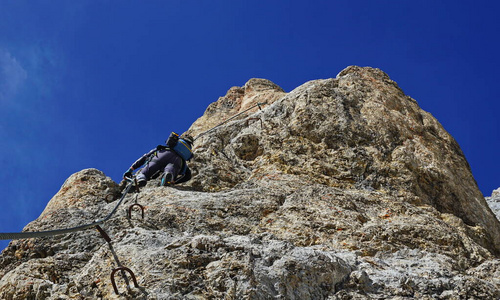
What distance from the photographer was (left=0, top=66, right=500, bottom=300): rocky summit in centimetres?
668

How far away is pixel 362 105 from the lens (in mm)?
14656

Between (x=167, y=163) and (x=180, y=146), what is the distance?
54 centimetres

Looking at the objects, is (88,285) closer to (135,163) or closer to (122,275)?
(122,275)

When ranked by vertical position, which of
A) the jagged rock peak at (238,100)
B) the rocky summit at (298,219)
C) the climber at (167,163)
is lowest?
the rocky summit at (298,219)

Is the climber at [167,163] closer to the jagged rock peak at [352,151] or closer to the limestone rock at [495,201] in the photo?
the jagged rock peak at [352,151]

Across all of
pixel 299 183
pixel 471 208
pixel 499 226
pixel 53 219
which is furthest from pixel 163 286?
pixel 499 226

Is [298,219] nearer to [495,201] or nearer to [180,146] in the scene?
[180,146]

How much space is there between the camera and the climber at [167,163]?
39.8 feet

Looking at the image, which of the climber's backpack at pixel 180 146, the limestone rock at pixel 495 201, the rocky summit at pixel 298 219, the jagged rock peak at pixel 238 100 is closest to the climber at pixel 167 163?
the climber's backpack at pixel 180 146

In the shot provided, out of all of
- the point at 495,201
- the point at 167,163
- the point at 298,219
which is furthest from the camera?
the point at 495,201

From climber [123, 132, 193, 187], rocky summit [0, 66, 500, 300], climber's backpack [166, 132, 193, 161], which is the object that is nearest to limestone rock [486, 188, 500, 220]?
rocky summit [0, 66, 500, 300]

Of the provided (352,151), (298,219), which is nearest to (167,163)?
(298,219)

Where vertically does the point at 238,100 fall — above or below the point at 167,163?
above

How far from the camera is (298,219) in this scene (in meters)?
9.45
